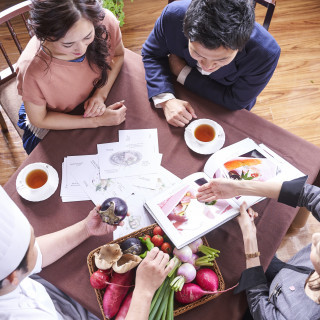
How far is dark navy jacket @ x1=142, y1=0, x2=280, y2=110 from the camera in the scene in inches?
49.1

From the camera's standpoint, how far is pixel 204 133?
129cm

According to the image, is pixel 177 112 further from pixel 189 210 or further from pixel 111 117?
pixel 189 210

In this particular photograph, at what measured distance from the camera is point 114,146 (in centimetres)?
129

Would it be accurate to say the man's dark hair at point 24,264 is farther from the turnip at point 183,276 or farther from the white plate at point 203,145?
the white plate at point 203,145

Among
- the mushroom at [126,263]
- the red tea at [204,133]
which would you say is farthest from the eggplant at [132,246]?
the red tea at [204,133]

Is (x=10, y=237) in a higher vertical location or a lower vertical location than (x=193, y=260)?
higher

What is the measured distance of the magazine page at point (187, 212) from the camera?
1.09 m

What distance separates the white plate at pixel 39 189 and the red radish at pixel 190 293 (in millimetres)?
586

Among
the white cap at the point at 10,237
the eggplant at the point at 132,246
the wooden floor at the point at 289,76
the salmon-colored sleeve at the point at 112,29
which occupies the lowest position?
the wooden floor at the point at 289,76

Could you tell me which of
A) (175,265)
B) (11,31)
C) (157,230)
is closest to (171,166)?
(157,230)

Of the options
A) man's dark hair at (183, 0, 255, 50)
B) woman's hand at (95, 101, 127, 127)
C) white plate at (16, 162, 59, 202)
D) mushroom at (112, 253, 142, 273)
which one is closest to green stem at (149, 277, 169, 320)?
mushroom at (112, 253, 142, 273)

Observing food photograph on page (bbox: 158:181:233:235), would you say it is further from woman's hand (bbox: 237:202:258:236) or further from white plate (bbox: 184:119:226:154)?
white plate (bbox: 184:119:226:154)

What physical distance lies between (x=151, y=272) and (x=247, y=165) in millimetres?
544

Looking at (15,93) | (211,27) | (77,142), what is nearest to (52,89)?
(77,142)
